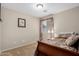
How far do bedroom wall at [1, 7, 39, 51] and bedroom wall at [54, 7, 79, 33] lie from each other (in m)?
0.81

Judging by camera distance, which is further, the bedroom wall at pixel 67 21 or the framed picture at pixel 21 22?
the framed picture at pixel 21 22

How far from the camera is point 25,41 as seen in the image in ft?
8.74

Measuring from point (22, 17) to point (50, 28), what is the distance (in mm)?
1192

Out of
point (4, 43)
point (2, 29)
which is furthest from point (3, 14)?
point (4, 43)

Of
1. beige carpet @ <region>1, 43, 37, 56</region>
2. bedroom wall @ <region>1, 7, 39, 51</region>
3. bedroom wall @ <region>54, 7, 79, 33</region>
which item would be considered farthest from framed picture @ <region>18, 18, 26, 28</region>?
bedroom wall @ <region>54, 7, 79, 33</region>

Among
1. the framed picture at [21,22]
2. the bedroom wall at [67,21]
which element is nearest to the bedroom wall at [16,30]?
the framed picture at [21,22]

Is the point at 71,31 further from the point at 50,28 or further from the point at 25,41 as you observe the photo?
the point at 25,41

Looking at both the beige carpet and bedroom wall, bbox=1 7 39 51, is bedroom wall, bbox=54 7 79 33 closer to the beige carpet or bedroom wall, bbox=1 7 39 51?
bedroom wall, bbox=1 7 39 51

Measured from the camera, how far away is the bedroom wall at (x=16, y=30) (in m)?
2.24

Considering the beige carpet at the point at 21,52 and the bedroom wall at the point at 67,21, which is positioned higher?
the bedroom wall at the point at 67,21

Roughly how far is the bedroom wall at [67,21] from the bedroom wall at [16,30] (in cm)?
81

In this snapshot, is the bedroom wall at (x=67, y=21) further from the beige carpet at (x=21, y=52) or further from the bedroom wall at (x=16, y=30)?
the beige carpet at (x=21, y=52)

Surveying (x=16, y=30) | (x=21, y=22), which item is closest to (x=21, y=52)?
(x=16, y=30)

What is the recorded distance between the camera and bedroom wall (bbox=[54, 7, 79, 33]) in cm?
201
